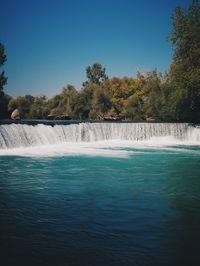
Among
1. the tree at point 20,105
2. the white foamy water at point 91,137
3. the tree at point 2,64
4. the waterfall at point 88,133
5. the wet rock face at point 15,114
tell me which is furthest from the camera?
the tree at point 20,105

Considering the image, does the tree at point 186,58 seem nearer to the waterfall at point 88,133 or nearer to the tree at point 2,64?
the waterfall at point 88,133

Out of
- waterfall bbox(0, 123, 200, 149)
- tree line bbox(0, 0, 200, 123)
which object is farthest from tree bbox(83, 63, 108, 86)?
waterfall bbox(0, 123, 200, 149)

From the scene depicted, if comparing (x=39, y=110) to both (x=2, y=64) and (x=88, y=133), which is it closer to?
(x=2, y=64)

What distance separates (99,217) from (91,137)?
20.3m

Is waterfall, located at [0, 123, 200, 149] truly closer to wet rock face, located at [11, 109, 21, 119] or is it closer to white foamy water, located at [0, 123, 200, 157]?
white foamy water, located at [0, 123, 200, 157]

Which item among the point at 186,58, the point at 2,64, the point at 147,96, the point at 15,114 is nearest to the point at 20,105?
the point at 15,114

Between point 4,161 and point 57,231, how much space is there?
10.5m

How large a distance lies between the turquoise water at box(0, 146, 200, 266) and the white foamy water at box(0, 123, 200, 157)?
716 cm

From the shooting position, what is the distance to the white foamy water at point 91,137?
69.8 ft

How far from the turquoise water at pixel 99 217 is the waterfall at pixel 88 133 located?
825 centimetres

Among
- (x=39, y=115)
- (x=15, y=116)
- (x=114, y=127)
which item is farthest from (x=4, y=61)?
(x=114, y=127)

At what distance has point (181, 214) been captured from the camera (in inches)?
299

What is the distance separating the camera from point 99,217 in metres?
7.16

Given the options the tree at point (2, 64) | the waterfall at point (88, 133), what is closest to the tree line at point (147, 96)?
the tree at point (2, 64)
